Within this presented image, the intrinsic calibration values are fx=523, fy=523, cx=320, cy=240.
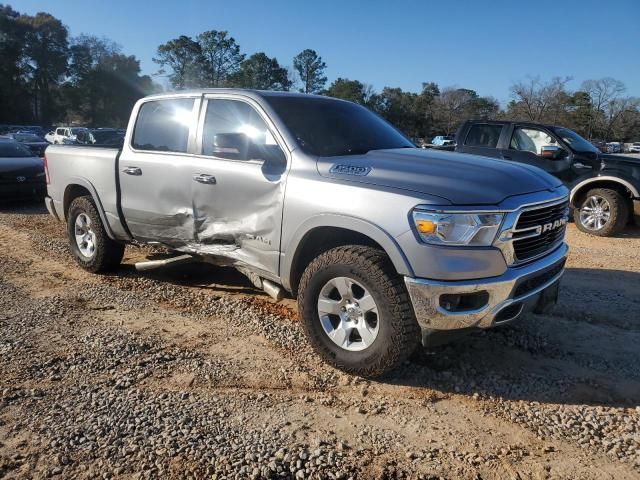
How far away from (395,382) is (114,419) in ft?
5.78

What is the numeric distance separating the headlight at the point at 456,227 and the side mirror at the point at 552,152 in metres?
6.38

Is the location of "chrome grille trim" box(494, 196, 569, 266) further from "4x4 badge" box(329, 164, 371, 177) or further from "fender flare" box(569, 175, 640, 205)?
"fender flare" box(569, 175, 640, 205)

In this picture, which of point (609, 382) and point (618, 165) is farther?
point (618, 165)

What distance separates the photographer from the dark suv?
834 cm

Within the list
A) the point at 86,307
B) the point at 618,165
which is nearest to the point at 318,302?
the point at 86,307

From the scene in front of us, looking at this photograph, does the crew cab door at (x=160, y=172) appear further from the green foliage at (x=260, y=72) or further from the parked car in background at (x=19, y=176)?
the green foliage at (x=260, y=72)

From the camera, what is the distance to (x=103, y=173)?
535 cm

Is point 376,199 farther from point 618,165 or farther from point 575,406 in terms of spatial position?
point 618,165

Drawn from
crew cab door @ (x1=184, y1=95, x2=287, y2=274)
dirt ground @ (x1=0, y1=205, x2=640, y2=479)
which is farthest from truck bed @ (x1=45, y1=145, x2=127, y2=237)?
crew cab door @ (x1=184, y1=95, x2=287, y2=274)

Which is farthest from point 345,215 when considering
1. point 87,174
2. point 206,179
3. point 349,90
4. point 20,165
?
point 349,90

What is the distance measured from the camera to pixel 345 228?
3398mm

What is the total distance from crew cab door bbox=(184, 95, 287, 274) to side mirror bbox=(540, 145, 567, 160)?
Result: 6221 millimetres

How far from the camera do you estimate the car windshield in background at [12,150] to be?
37.2 ft

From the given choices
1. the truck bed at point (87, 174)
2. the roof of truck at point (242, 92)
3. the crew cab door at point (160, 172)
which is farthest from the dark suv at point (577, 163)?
the truck bed at point (87, 174)
